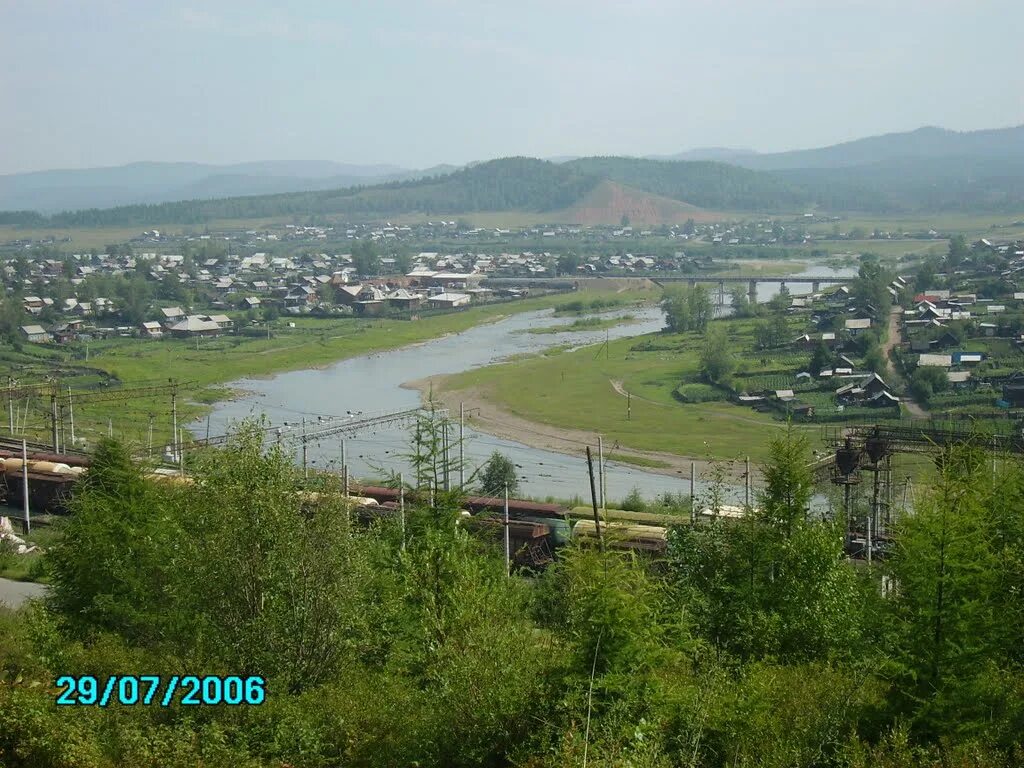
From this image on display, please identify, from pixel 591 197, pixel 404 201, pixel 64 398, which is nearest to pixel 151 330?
pixel 64 398

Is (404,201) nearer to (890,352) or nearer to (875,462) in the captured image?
(890,352)

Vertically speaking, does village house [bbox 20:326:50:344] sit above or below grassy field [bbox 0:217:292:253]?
below

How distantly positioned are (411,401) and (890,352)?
12.6 m

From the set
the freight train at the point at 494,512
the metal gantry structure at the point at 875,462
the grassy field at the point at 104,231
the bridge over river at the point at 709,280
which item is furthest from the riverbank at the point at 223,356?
the grassy field at the point at 104,231

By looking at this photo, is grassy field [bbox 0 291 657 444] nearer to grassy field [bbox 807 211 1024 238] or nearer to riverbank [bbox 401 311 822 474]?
riverbank [bbox 401 311 822 474]

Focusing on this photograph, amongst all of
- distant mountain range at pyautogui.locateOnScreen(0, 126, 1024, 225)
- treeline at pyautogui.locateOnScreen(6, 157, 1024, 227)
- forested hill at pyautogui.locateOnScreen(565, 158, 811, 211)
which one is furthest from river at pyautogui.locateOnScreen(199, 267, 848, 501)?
forested hill at pyautogui.locateOnScreen(565, 158, 811, 211)

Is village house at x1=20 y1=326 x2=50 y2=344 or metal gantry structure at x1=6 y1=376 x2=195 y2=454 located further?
village house at x1=20 y1=326 x2=50 y2=344

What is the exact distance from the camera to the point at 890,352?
29.7 m

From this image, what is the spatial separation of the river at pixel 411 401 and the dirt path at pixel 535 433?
34 cm

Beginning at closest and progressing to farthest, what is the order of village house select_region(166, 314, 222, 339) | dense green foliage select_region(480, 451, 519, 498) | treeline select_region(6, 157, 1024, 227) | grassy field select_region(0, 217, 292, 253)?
1. dense green foliage select_region(480, 451, 519, 498)
2. village house select_region(166, 314, 222, 339)
3. grassy field select_region(0, 217, 292, 253)
4. treeline select_region(6, 157, 1024, 227)

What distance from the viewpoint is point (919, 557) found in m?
6.49

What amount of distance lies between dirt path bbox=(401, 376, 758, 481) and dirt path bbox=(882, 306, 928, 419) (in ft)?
18.3

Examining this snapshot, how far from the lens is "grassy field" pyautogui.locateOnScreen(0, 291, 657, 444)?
25844 millimetres
